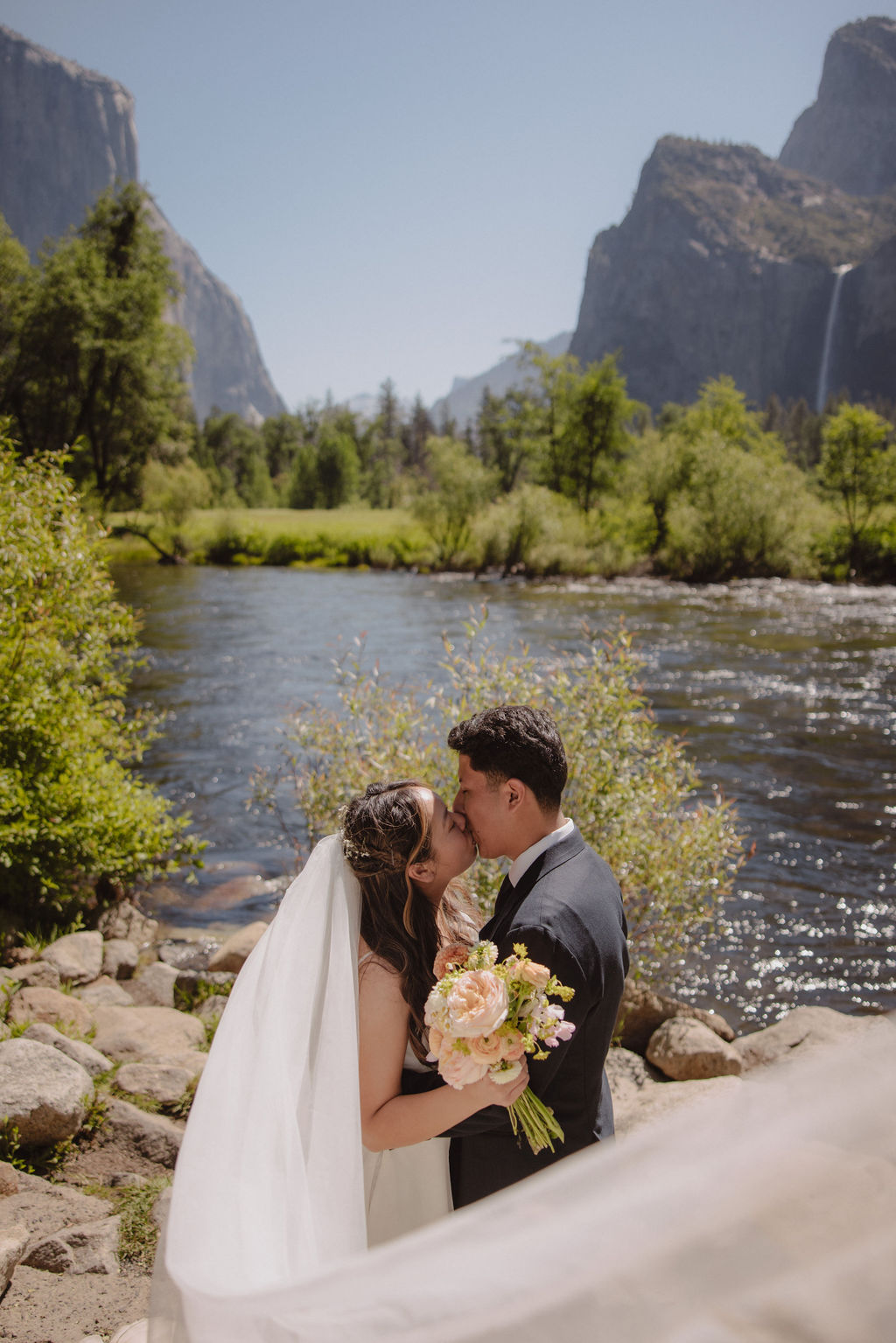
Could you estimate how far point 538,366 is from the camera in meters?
59.8

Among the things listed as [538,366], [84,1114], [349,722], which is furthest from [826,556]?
[84,1114]

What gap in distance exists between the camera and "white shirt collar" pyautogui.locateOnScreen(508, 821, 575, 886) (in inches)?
109

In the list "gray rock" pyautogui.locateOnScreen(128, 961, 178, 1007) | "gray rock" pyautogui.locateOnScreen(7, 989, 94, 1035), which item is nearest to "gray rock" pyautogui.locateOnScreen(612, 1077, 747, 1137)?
"gray rock" pyautogui.locateOnScreen(7, 989, 94, 1035)

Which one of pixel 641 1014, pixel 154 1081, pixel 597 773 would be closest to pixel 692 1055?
pixel 641 1014

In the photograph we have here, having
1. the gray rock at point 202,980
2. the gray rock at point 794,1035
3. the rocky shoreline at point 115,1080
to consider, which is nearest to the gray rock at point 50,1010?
the rocky shoreline at point 115,1080

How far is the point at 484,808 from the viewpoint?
2.83m

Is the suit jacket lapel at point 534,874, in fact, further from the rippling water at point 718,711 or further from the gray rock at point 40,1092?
the rippling water at point 718,711

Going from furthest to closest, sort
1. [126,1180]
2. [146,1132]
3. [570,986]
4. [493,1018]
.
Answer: [146,1132]
[126,1180]
[570,986]
[493,1018]

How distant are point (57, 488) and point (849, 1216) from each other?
27.1ft

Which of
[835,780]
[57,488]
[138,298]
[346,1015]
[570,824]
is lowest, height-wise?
[835,780]

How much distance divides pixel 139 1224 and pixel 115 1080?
136 cm

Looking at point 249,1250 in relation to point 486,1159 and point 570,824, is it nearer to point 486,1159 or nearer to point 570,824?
point 486,1159

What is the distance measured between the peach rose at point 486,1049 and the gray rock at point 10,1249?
Result: 2637 millimetres

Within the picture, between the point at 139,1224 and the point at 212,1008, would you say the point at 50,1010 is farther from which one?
the point at 139,1224
